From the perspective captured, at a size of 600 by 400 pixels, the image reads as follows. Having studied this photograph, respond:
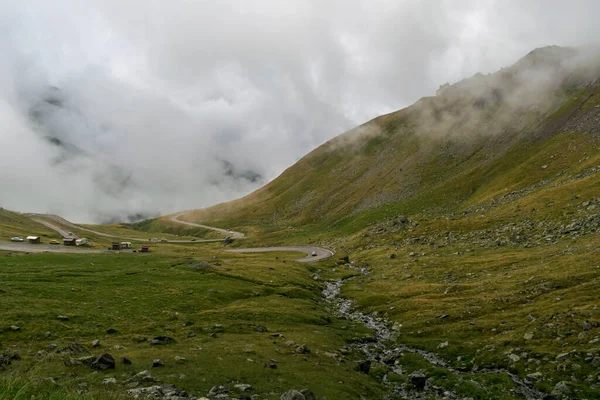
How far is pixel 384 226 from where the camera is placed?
14650cm

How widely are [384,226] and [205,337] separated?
11496cm

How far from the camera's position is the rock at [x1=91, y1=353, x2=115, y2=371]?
89.2ft

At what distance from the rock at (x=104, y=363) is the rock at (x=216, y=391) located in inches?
318

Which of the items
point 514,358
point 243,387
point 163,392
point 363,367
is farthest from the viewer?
point 363,367

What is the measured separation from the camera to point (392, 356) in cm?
4062

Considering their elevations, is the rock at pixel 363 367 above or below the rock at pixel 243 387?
below

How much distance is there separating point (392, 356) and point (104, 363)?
27.9m

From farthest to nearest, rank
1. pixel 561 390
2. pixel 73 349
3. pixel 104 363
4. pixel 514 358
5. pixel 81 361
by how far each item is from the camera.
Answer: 1. pixel 514 358
2. pixel 73 349
3. pixel 561 390
4. pixel 104 363
5. pixel 81 361

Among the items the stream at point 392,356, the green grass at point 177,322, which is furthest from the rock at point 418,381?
the green grass at point 177,322

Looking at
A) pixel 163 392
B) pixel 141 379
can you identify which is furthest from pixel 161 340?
pixel 163 392

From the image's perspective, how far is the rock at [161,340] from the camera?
116ft

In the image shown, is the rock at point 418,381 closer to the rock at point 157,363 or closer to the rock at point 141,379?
the rock at point 157,363

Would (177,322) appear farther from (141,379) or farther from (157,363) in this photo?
(141,379)

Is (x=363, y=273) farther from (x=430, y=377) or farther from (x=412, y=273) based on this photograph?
(x=430, y=377)
